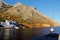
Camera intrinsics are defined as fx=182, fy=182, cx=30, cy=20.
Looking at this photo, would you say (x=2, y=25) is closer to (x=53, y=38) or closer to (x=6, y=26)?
(x=6, y=26)

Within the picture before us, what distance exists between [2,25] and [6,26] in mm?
3958

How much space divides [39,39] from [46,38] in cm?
150

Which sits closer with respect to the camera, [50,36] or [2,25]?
[50,36]

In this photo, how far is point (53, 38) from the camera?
117 ft

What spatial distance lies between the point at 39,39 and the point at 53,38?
2.84 meters

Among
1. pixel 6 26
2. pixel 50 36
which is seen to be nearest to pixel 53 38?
pixel 50 36

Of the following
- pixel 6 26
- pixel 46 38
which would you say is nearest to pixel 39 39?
pixel 46 38

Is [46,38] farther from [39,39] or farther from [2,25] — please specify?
[2,25]

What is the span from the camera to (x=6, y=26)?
576 ft

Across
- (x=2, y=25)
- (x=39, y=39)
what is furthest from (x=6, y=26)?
(x=39, y=39)

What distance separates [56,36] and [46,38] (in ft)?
7.11

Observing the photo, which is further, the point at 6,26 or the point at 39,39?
the point at 6,26

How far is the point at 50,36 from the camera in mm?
36406

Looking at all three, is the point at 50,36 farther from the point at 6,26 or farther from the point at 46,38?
the point at 6,26
